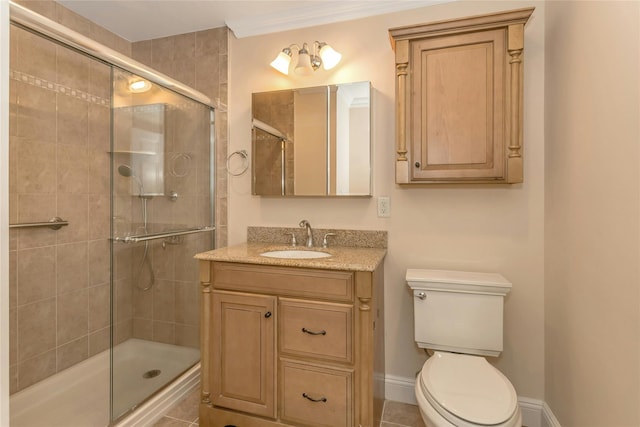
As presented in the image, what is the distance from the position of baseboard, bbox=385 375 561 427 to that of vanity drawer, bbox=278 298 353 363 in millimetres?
688

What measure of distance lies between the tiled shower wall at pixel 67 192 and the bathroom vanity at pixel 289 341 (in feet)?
2.10

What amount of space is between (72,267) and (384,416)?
210 centimetres

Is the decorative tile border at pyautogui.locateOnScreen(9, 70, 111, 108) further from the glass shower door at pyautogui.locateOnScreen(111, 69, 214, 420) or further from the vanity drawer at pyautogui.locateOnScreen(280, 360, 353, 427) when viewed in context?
the vanity drawer at pyautogui.locateOnScreen(280, 360, 353, 427)

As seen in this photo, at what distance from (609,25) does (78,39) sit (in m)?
2.09

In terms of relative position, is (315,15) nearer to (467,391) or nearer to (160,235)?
(160,235)

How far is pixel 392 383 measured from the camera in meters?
1.99

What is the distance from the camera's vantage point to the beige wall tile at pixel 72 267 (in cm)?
200

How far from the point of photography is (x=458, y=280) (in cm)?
165

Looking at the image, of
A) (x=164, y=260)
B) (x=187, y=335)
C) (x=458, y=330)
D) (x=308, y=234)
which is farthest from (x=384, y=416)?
(x=164, y=260)

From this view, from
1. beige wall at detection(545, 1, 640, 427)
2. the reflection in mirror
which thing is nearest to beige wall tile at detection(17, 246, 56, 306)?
the reflection in mirror

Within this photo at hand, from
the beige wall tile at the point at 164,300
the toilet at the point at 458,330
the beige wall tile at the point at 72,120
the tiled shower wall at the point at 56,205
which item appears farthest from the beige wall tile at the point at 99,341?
the toilet at the point at 458,330

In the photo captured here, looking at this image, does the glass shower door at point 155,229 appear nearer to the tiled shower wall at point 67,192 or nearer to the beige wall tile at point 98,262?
the tiled shower wall at point 67,192

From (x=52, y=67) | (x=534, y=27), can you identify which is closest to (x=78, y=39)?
(x=52, y=67)

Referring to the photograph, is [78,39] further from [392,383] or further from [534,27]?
[392,383]
